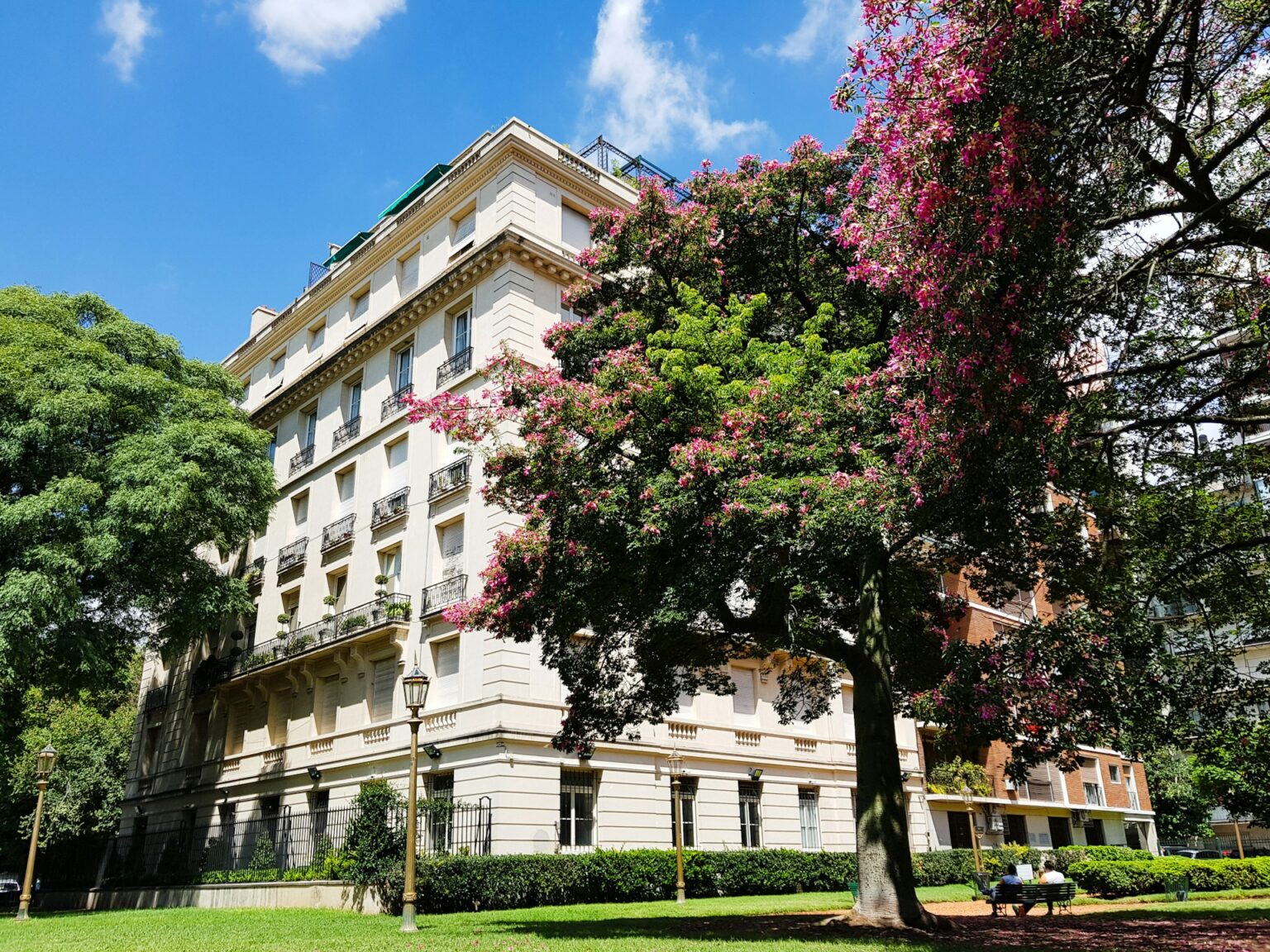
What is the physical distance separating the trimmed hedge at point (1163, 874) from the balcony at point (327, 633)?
68.3ft

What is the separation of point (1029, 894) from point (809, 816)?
38.8ft

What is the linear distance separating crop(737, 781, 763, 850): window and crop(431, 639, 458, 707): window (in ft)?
28.8


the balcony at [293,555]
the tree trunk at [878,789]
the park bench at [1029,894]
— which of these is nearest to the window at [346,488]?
the balcony at [293,555]

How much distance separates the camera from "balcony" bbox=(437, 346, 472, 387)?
26859 mm

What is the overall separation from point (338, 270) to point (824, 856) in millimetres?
25478

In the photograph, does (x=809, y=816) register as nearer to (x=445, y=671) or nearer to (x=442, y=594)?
(x=445, y=671)

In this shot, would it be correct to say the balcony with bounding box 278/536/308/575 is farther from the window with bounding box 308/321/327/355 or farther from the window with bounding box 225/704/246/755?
the window with bounding box 308/321/327/355

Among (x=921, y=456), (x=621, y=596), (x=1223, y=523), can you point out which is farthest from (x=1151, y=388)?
(x=621, y=596)

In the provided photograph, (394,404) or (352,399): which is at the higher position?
(352,399)

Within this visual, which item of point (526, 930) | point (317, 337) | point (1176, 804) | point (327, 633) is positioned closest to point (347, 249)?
point (317, 337)

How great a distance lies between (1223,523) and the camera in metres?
13.9

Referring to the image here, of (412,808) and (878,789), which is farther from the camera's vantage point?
(412,808)

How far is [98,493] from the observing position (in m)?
23.5

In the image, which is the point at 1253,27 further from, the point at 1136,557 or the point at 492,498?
the point at 492,498
